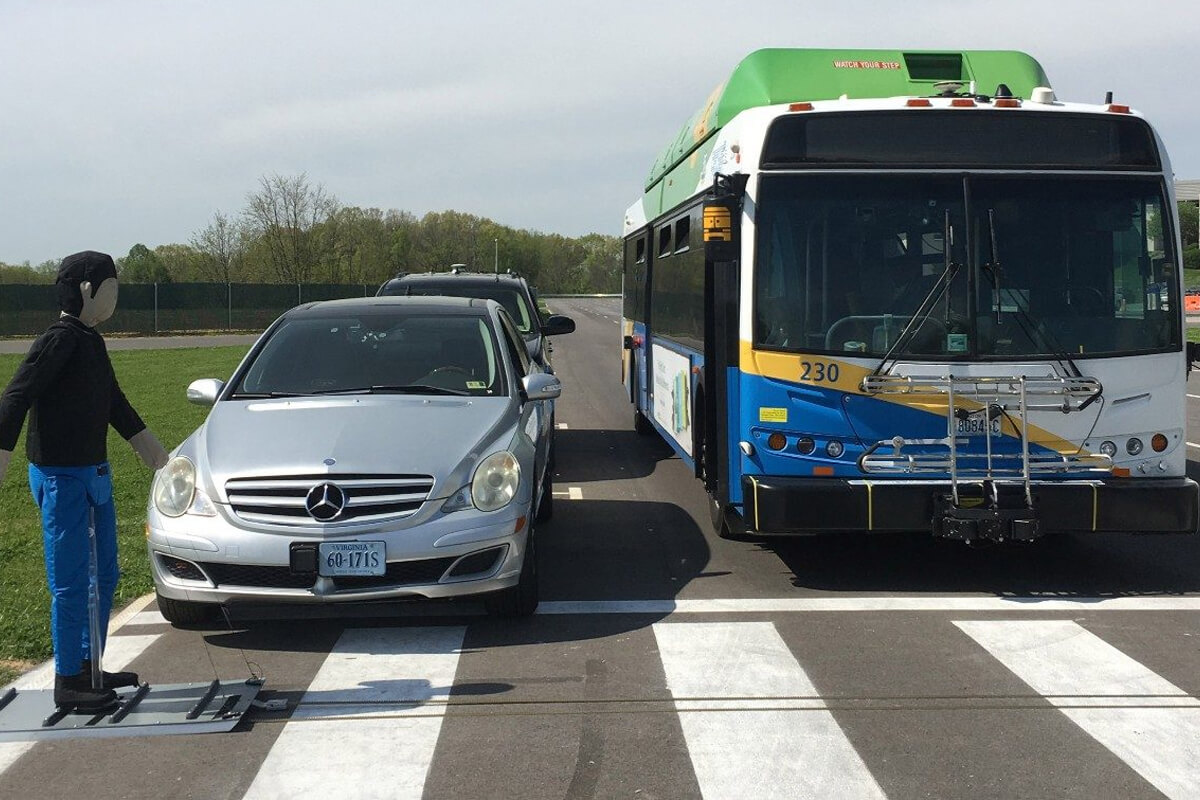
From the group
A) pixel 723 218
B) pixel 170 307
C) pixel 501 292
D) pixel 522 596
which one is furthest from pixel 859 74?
pixel 170 307

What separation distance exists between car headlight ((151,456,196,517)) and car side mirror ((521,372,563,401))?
6.57ft

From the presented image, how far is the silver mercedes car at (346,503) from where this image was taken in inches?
251

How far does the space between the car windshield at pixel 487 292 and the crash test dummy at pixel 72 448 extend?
8357 mm

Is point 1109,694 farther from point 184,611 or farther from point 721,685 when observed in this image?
point 184,611

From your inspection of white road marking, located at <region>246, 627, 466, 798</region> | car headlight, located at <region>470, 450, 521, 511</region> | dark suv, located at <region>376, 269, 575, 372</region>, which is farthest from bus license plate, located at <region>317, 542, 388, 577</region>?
dark suv, located at <region>376, 269, 575, 372</region>

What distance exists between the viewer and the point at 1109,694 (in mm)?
5641

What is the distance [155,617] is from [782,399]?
3652 mm

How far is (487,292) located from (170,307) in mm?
39045

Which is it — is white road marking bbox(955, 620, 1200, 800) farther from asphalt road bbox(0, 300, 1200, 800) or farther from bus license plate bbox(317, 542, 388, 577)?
bus license plate bbox(317, 542, 388, 577)

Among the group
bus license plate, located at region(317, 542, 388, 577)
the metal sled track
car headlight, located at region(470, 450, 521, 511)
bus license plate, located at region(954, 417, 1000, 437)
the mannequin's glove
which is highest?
the mannequin's glove

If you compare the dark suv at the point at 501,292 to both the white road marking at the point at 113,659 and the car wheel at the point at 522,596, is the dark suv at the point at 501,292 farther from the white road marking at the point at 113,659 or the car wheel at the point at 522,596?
the white road marking at the point at 113,659

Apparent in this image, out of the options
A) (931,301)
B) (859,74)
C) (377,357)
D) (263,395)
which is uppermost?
(859,74)

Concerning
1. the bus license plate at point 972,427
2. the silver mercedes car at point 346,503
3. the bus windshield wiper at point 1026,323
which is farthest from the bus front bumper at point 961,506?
the silver mercedes car at point 346,503

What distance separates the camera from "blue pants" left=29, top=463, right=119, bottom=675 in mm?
5199
